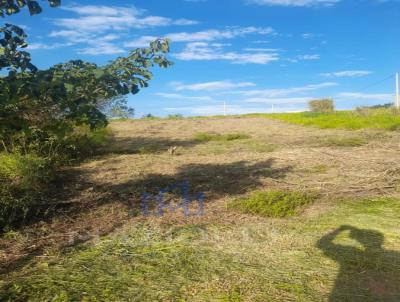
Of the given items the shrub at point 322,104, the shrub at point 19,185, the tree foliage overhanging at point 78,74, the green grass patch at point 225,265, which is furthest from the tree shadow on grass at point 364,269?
the shrub at point 322,104

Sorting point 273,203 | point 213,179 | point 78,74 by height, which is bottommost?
point 273,203

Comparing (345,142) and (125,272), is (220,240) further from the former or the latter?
(345,142)

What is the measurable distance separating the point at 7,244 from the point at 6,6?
2.39 m

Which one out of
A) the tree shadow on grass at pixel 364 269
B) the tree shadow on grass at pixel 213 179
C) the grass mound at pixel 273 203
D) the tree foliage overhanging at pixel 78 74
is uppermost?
the tree foliage overhanging at pixel 78 74

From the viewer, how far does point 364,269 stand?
374 centimetres

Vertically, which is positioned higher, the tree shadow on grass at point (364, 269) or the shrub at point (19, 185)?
the shrub at point (19, 185)

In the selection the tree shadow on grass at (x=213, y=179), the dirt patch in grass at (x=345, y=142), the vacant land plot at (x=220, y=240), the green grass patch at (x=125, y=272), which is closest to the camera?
the green grass patch at (x=125, y=272)

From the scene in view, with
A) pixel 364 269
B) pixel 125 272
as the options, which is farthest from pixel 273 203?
pixel 125 272

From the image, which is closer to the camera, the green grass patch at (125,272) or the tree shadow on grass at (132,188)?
the green grass patch at (125,272)

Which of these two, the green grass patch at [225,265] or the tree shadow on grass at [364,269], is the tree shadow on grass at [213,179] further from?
the tree shadow on grass at [364,269]

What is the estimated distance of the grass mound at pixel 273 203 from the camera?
544 cm

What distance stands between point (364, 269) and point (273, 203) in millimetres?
2019

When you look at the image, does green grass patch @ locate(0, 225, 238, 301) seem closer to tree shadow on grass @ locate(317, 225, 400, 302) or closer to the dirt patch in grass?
tree shadow on grass @ locate(317, 225, 400, 302)

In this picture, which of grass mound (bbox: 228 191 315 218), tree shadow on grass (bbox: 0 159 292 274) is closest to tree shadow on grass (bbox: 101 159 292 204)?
tree shadow on grass (bbox: 0 159 292 274)
